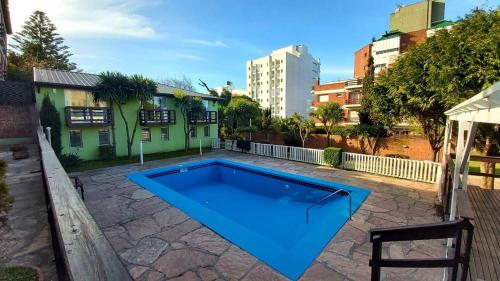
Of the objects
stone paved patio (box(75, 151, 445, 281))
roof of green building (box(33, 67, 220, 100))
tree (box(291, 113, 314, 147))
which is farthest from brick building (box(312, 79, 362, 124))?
roof of green building (box(33, 67, 220, 100))

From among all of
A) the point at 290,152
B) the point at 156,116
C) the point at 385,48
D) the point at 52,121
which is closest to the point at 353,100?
the point at 385,48

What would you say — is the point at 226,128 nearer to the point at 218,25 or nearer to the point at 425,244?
the point at 218,25

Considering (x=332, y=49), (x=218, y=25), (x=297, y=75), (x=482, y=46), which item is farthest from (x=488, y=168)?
(x=297, y=75)

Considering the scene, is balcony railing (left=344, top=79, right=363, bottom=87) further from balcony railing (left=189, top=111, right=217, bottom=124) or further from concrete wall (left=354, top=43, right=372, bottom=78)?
balcony railing (left=189, top=111, right=217, bottom=124)

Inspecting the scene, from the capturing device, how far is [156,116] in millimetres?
17016

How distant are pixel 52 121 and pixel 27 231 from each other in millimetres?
10911

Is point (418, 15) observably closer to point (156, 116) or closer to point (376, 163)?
point (376, 163)

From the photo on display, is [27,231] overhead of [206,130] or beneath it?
beneath

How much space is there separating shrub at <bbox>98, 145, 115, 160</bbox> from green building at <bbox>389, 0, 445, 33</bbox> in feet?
130

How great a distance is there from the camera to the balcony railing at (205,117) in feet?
62.4

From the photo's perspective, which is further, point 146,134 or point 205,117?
point 205,117

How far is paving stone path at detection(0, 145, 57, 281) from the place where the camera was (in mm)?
3516

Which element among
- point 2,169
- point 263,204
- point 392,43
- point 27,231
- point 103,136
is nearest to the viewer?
point 2,169

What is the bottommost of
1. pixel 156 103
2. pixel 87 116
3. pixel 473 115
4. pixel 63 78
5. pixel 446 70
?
pixel 473 115
